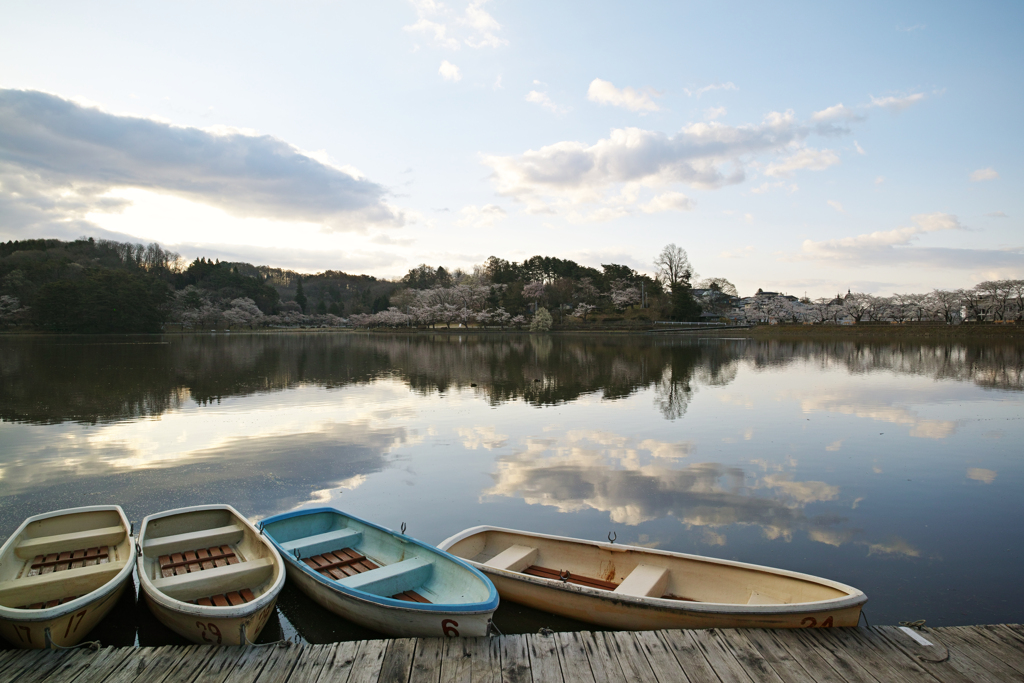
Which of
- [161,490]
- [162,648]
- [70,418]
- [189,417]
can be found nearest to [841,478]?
[162,648]

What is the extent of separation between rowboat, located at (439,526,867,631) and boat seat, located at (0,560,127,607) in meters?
3.26

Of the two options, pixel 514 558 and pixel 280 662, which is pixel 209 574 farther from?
pixel 514 558

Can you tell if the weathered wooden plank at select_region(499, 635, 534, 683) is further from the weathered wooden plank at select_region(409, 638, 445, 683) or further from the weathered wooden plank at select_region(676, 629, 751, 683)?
the weathered wooden plank at select_region(676, 629, 751, 683)

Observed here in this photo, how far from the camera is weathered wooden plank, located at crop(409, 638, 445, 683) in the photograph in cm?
404

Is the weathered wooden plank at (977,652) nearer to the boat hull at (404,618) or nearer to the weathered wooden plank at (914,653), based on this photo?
the weathered wooden plank at (914,653)

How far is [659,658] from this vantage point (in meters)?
4.23

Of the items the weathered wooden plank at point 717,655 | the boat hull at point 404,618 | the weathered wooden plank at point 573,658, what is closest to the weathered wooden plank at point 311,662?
the boat hull at point 404,618

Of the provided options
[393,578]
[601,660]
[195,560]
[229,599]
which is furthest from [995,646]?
[195,560]

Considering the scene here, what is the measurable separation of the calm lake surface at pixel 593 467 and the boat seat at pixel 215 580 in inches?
16.9

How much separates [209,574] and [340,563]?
1235 millimetres

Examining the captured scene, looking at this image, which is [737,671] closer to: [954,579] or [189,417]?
[954,579]

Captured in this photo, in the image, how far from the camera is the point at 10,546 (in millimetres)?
5766

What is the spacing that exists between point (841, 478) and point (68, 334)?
302 feet

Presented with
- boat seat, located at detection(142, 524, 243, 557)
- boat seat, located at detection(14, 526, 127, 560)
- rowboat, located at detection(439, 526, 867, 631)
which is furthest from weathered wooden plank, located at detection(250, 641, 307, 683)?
boat seat, located at detection(14, 526, 127, 560)
